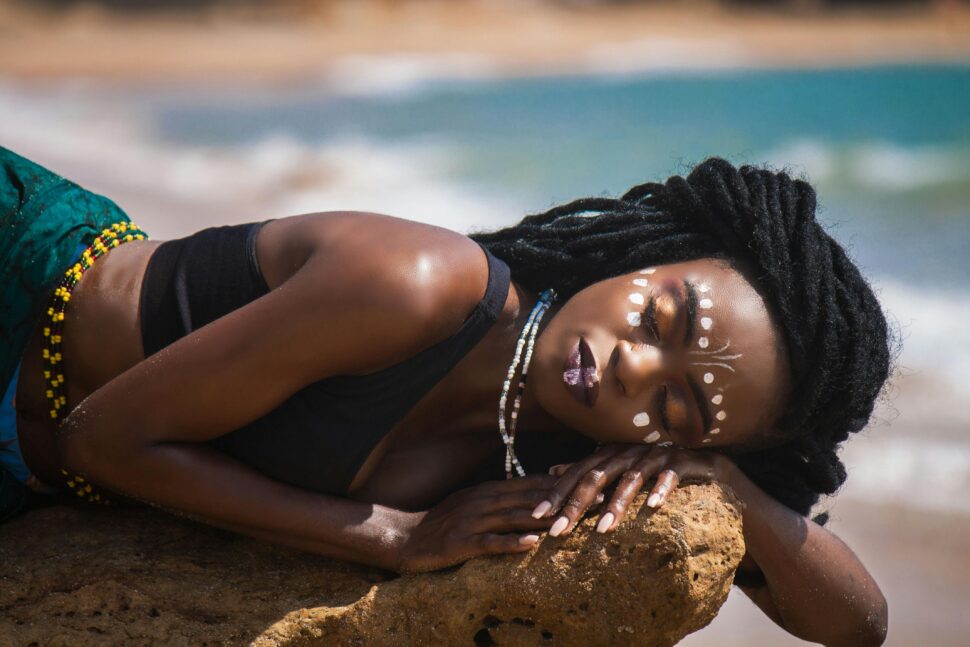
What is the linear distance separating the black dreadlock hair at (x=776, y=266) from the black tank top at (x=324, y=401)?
1.09 feet

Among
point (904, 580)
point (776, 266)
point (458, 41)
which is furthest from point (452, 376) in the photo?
point (458, 41)

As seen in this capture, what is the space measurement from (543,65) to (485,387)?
2233 cm

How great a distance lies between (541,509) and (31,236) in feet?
5.22

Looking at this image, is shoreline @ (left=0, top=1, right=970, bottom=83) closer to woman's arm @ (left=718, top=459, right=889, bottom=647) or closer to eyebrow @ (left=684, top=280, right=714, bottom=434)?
eyebrow @ (left=684, top=280, right=714, bottom=434)

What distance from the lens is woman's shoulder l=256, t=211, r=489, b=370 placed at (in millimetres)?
2803

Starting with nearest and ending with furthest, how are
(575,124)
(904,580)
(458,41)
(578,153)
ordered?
(904,580) < (578,153) < (575,124) < (458,41)

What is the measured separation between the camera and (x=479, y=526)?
9.59ft

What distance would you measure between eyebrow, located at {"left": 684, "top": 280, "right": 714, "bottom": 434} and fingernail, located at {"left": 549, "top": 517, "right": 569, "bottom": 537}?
45 cm

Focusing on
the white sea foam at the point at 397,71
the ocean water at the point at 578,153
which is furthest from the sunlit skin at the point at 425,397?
the white sea foam at the point at 397,71

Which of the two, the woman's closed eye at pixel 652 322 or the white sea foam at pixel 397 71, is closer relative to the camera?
the woman's closed eye at pixel 652 322

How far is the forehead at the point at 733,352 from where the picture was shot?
9.62ft

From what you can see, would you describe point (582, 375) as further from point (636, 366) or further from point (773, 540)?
point (773, 540)

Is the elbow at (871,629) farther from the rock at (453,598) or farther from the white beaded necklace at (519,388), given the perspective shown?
the white beaded necklace at (519,388)

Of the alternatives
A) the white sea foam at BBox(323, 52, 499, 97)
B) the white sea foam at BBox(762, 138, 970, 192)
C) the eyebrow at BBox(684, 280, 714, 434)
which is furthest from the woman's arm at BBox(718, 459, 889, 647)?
the white sea foam at BBox(323, 52, 499, 97)
